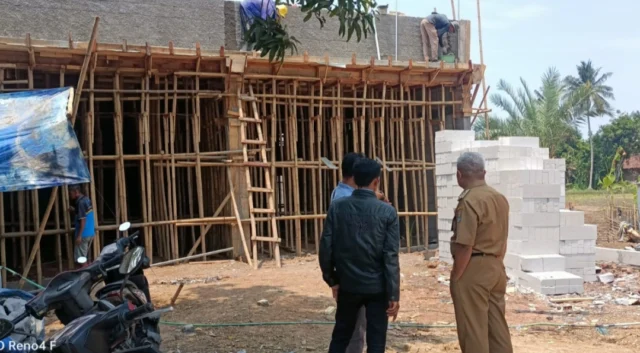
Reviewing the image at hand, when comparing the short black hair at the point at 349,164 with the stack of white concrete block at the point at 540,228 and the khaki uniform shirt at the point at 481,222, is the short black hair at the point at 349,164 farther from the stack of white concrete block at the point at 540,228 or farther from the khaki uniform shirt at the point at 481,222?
the stack of white concrete block at the point at 540,228

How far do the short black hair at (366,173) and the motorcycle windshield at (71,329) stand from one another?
1.79 meters

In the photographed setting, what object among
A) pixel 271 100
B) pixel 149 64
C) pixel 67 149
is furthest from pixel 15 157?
pixel 271 100

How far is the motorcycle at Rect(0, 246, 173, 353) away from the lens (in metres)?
3.22

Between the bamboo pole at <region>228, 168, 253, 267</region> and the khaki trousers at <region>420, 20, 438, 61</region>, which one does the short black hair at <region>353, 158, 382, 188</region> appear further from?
the khaki trousers at <region>420, 20, 438, 61</region>

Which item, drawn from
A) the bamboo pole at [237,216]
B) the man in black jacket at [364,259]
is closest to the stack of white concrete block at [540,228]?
the bamboo pole at [237,216]

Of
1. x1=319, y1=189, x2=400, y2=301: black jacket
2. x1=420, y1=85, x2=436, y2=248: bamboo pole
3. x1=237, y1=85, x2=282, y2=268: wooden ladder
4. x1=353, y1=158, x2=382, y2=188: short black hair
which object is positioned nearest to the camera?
x1=319, y1=189, x2=400, y2=301: black jacket

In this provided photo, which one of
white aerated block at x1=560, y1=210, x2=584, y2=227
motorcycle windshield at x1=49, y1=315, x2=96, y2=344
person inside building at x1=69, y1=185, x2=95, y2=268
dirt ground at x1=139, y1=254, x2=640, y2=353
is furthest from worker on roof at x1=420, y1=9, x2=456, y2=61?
motorcycle windshield at x1=49, y1=315, x2=96, y2=344

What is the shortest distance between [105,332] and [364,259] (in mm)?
1562

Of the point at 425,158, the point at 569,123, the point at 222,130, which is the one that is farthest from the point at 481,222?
the point at 569,123

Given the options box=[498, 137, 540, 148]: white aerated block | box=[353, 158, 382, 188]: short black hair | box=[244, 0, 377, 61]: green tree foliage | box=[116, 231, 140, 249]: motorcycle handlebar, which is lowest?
box=[116, 231, 140, 249]: motorcycle handlebar

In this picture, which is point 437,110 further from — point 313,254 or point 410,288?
point 410,288

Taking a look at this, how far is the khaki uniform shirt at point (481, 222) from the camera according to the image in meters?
4.08

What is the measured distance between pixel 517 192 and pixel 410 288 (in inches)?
76.1

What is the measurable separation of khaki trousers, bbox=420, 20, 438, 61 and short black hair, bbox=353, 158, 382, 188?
351 inches
